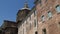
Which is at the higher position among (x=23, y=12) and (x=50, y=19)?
(x=23, y=12)

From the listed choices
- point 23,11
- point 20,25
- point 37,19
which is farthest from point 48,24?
point 23,11

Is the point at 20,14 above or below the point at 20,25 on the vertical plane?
above

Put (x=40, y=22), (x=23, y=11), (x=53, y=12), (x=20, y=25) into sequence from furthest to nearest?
(x=23, y=11) → (x=20, y=25) → (x=40, y=22) → (x=53, y=12)

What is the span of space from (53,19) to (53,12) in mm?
1088

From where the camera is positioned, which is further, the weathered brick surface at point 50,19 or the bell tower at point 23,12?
the bell tower at point 23,12

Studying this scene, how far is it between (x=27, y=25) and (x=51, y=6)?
11801 mm

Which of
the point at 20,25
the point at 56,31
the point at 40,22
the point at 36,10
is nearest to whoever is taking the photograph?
the point at 56,31

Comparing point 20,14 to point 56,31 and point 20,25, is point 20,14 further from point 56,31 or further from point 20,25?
point 56,31

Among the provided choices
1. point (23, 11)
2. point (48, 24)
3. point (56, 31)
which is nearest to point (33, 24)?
point (48, 24)

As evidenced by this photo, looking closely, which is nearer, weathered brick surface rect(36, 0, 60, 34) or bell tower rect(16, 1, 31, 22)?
weathered brick surface rect(36, 0, 60, 34)

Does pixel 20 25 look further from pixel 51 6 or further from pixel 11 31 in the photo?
pixel 51 6

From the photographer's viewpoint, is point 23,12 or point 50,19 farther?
point 23,12

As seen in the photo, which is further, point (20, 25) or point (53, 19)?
point (20, 25)

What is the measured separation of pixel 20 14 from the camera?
48.9 metres
